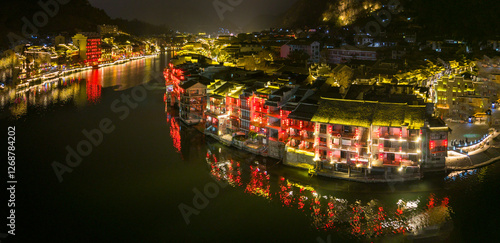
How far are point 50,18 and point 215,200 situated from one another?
59548mm

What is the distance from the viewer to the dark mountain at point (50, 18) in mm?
49219

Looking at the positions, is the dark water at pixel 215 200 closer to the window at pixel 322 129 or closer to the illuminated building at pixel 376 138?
the illuminated building at pixel 376 138

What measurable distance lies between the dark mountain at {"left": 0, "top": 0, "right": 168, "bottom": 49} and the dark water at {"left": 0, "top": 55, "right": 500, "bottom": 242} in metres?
32.8

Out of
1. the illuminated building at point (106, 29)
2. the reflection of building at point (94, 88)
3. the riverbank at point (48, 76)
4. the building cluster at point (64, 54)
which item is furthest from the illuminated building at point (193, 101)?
the illuminated building at point (106, 29)

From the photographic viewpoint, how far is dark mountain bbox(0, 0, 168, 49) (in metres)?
49.2

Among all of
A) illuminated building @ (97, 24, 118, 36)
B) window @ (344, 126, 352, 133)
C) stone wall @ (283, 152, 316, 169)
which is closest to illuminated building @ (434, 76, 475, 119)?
window @ (344, 126, 352, 133)

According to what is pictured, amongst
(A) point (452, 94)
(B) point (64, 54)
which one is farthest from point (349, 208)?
(B) point (64, 54)

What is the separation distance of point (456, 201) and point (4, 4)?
54.5 metres

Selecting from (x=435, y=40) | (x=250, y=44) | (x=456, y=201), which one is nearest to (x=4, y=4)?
(x=250, y=44)

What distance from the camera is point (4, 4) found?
167 feet

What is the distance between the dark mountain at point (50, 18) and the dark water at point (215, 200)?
32.8 meters

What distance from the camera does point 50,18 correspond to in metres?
62.1

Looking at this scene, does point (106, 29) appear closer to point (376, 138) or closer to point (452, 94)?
point (452, 94)

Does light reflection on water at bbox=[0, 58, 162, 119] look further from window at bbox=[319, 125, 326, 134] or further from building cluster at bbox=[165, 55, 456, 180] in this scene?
window at bbox=[319, 125, 326, 134]
